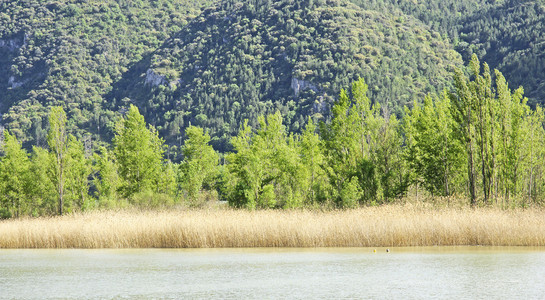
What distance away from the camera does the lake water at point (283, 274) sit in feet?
55.1

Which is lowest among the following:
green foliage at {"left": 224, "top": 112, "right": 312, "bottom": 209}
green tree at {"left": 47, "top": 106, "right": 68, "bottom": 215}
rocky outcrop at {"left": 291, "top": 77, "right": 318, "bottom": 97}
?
green foliage at {"left": 224, "top": 112, "right": 312, "bottom": 209}

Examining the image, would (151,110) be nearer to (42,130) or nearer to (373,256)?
(42,130)

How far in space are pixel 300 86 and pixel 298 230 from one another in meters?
154

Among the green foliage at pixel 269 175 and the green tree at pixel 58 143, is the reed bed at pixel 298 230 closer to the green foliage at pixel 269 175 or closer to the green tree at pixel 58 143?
the green foliage at pixel 269 175

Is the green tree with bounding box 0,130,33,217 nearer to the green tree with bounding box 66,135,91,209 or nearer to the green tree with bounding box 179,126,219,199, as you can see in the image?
the green tree with bounding box 66,135,91,209

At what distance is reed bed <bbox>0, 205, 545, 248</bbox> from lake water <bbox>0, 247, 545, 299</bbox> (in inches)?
54.7

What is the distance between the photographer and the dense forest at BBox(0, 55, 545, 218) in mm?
38562

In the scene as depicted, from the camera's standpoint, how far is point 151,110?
647ft

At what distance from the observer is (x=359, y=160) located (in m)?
41.4

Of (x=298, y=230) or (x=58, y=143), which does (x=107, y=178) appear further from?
(x=298, y=230)

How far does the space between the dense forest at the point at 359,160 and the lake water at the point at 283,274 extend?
12815mm

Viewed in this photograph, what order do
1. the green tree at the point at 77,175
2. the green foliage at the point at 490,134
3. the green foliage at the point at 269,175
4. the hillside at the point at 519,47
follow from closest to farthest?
the green foliage at the point at 490,134, the green foliage at the point at 269,175, the green tree at the point at 77,175, the hillside at the point at 519,47

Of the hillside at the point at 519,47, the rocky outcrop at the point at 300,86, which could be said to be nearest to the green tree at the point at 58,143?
the hillside at the point at 519,47

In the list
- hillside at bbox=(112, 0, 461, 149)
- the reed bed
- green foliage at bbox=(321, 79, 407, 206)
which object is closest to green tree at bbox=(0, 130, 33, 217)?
the reed bed
